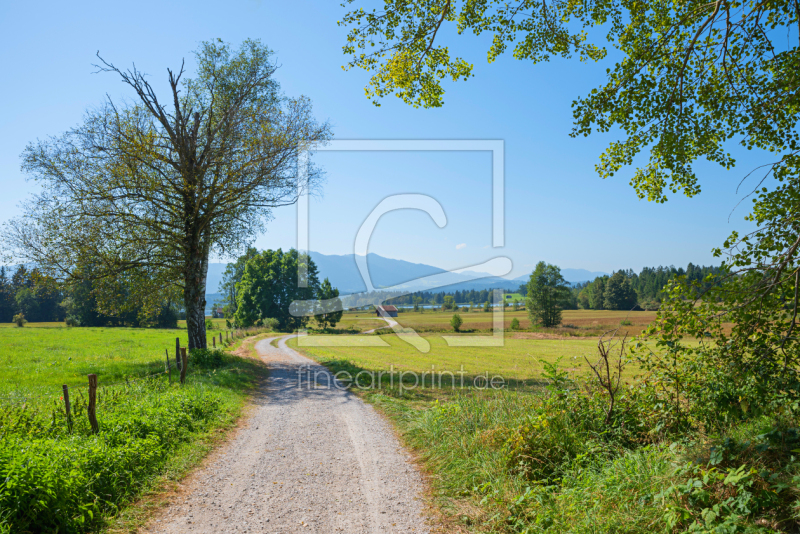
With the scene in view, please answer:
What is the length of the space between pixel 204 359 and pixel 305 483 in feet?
38.8

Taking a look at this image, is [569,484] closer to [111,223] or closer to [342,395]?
[342,395]

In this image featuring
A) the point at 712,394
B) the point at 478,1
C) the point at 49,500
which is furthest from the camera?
the point at 478,1

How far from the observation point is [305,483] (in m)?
5.69

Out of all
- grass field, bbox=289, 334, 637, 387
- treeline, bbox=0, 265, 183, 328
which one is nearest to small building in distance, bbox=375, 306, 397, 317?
grass field, bbox=289, 334, 637, 387

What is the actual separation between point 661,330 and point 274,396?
10495mm

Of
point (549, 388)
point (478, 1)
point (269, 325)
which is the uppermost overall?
point (478, 1)

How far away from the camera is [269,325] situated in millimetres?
55406

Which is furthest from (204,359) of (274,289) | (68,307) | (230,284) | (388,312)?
(68,307)

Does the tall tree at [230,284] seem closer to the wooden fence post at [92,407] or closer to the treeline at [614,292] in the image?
the treeline at [614,292]

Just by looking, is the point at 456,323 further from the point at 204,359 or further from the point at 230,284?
the point at 230,284

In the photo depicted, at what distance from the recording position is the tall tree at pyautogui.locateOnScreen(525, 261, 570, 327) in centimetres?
5525

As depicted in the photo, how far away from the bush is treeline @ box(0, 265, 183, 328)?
316 centimetres

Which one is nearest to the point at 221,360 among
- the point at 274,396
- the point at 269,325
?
the point at 274,396

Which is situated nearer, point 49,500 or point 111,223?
point 49,500
